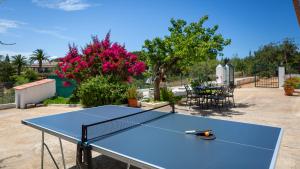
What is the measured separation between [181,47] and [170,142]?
25.6 feet

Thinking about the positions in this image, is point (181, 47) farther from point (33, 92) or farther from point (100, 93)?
point (33, 92)

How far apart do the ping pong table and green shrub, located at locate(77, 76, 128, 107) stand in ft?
21.9

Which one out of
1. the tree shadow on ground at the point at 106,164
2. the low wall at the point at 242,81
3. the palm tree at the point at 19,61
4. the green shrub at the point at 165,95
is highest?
the palm tree at the point at 19,61

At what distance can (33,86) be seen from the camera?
477 inches

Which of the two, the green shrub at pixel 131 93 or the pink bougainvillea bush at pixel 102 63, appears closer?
the green shrub at pixel 131 93

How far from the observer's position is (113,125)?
3.61 metres

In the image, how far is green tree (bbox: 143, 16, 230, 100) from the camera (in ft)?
32.6

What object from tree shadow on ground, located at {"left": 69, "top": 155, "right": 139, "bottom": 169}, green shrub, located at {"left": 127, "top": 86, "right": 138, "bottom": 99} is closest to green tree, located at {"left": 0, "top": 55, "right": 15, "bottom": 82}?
green shrub, located at {"left": 127, "top": 86, "right": 138, "bottom": 99}

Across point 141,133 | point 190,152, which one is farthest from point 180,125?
point 190,152

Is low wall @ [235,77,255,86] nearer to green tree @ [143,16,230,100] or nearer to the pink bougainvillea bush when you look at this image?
green tree @ [143,16,230,100]

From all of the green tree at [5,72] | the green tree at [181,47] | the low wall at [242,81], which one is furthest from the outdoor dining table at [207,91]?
the green tree at [5,72]

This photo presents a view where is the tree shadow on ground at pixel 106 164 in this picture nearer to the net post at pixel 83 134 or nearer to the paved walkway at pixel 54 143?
the paved walkway at pixel 54 143

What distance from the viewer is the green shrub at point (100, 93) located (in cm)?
1083

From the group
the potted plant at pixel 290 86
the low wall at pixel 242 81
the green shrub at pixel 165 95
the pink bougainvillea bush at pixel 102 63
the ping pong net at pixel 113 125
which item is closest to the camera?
the ping pong net at pixel 113 125
